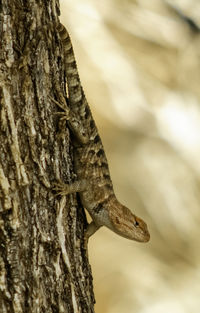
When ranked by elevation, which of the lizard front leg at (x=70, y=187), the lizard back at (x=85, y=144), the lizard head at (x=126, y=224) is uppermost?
the lizard back at (x=85, y=144)

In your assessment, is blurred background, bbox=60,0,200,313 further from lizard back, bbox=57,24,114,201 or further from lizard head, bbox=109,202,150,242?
lizard back, bbox=57,24,114,201

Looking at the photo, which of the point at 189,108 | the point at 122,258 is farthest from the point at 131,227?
the point at 189,108

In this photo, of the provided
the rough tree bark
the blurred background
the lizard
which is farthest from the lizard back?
the blurred background

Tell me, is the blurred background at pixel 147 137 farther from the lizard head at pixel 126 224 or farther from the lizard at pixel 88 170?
the lizard at pixel 88 170

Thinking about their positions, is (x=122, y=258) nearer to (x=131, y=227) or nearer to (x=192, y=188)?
(x=192, y=188)

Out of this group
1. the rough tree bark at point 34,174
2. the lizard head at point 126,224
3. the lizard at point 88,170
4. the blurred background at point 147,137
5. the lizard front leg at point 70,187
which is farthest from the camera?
the blurred background at point 147,137

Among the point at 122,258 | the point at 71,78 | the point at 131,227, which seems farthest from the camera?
the point at 122,258

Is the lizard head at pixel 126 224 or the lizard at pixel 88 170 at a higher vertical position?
the lizard at pixel 88 170

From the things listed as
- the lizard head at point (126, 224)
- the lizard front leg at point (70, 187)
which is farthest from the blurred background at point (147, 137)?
the lizard front leg at point (70, 187)
